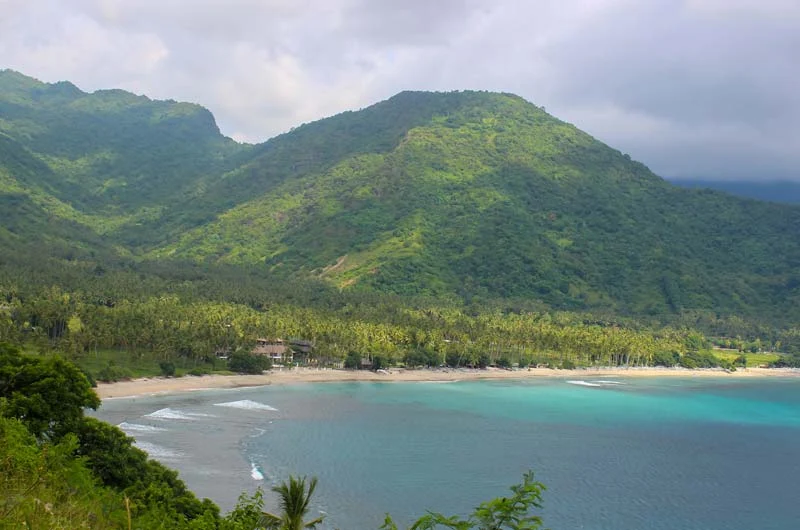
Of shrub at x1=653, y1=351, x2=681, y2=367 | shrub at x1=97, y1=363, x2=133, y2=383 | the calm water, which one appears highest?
shrub at x1=653, y1=351, x2=681, y2=367

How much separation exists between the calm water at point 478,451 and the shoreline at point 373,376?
3558 millimetres

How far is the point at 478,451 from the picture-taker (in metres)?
73.8

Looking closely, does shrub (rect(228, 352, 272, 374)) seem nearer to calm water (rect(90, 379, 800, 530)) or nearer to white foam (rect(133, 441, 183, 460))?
calm water (rect(90, 379, 800, 530))

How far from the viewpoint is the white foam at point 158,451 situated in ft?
190

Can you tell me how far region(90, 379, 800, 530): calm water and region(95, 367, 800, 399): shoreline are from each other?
3.56m

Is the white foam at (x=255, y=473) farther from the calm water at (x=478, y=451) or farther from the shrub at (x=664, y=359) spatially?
the shrub at (x=664, y=359)

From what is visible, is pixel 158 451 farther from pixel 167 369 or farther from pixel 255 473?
pixel 167 369

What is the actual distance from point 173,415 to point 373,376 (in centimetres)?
5140

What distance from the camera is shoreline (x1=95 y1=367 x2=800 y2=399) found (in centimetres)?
9150

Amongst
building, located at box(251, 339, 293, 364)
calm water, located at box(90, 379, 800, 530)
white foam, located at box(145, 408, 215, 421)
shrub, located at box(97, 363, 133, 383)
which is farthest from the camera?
building, located at box(251, 339, 293, 364)

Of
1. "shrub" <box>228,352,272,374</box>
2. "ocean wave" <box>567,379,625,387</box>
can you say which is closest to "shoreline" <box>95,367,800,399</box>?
"shrub" <box>228,352,272,374</box>

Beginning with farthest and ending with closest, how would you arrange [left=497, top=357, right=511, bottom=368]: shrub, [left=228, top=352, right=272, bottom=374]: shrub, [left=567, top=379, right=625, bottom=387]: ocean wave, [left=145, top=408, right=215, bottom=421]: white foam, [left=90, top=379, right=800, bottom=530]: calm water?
[left=497, top=357, right=511, bottom=368]: shrub < [left=567, top=379, right=625, bottom=387]: ocean wave < [left=228, top=352, right=272, bottom=374]: shrub < [left=145, top=408, right=215, bottom=421]: white foam < [left=90, top=379, right=800, bottom=530]: calm water

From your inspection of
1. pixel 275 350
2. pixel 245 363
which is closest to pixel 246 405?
pixel 245 363

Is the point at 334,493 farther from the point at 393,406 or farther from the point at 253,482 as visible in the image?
the point at 393,406
